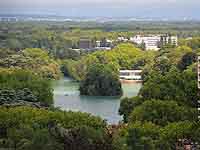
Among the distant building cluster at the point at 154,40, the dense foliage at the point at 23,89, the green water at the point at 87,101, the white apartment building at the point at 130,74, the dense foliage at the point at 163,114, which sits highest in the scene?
the dense foliage at the point at 163,114

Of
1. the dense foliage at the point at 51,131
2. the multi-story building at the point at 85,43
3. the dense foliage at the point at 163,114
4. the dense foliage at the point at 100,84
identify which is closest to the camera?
the dense foliage at the point at 51,131

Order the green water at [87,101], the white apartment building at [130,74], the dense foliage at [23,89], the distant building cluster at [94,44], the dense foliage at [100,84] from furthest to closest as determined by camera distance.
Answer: the distant building cluster at [94,44]
the white apartment building at [130,74]
the dense foliage at [100,84]
the green water at [87,101]
the dense foliage at [23,89]

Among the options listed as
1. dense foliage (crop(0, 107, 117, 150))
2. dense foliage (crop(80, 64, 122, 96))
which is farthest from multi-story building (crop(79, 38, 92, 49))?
dense foliage (crop(0, 107, 117, 150))

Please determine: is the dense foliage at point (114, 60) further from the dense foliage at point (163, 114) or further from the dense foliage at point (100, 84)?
the dense foliage at point (163, 114)

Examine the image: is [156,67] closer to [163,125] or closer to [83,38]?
[163,125]

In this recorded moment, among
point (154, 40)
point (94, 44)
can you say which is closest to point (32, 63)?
point (94, 44)

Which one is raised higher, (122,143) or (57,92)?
(122,143)

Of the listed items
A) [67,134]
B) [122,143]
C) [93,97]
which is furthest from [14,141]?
[93,97]

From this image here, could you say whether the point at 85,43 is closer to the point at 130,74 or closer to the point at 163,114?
the point at 130,74

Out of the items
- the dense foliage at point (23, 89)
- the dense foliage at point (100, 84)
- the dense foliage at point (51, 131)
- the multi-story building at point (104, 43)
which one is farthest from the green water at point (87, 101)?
the multi-story building at point (104, 43)
